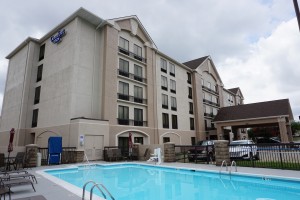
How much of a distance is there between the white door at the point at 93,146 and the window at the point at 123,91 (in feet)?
18.2

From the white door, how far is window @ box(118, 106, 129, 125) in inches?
135

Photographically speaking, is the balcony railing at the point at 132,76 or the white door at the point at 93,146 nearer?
the white door at the point at 93,146

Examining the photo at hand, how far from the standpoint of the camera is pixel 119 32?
81.8 ft

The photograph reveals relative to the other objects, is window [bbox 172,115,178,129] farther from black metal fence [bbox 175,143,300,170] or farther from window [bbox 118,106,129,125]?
black metal fence [bbox 175,143,300,170]

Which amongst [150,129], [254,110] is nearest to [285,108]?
[254,110]

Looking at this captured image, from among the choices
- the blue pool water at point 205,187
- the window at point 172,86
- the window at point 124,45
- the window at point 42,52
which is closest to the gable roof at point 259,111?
the window at point 172,86

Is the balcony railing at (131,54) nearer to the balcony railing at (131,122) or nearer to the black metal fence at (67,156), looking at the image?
the balcony railing at (131,122)

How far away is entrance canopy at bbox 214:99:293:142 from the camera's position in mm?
28514

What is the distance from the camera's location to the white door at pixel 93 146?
18677 millimetres

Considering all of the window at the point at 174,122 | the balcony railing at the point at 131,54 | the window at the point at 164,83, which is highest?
the balcony railing at the point at 131,54

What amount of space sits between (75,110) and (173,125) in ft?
48.8

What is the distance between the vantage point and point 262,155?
1359 cm

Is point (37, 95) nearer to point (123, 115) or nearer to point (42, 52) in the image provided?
point (42, 52)

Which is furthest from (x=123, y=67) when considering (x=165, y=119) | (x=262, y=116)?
(x=262, y=116)
